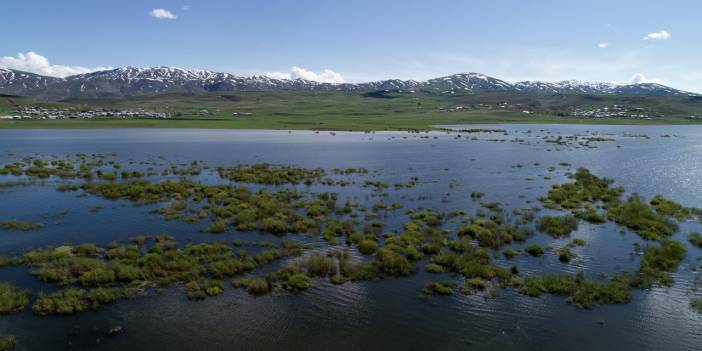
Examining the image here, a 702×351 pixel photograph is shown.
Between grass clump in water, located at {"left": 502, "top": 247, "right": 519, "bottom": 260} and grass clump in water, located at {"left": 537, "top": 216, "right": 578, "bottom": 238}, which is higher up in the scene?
grass clump in water, located at {"left": 537, "top": 216, "right": 578, "bottom": 238}

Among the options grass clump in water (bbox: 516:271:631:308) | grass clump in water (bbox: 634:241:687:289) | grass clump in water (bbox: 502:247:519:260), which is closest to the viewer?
grass clump in water (bbox: 516:271:631:308)

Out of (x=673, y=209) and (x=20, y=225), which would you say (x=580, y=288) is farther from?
(x=20, y=225)

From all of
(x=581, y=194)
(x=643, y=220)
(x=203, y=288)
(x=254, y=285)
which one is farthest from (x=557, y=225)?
(x=203, y=288)

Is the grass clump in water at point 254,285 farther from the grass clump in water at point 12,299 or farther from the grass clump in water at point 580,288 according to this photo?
the grass clump in water at point 580,288

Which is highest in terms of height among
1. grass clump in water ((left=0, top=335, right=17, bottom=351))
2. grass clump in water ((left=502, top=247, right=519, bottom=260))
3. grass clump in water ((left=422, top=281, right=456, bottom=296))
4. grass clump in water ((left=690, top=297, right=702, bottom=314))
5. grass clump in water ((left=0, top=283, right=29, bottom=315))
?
grass clump in water ((left=502, top=247, right=519, bottom=260))

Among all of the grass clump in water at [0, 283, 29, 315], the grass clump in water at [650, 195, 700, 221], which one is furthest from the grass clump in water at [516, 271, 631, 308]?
the grass clump in water at [0, 283, 29, 315]

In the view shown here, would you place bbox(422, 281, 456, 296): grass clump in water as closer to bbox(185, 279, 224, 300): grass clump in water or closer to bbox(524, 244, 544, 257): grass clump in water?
bbox(524, 244, 544, 257): grass clump in water

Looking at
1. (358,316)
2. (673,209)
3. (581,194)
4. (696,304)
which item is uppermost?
(581,194)

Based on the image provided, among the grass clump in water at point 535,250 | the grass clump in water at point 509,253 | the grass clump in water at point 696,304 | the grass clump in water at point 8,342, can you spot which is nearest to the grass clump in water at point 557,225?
the grass clump in water at point 535,250

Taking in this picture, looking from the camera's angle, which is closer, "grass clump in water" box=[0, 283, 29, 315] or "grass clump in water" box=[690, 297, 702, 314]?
"grass clump in water" box=[0, 283, 29, 315]

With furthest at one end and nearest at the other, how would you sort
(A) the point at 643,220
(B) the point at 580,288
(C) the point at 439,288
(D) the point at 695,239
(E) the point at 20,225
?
(A) the point at 643,220
(E) the point at 20,225
(D) the point at 695,239
(B) the point at 580,288
(C) the point at 439,288

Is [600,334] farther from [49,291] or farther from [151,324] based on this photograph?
[49,291]
